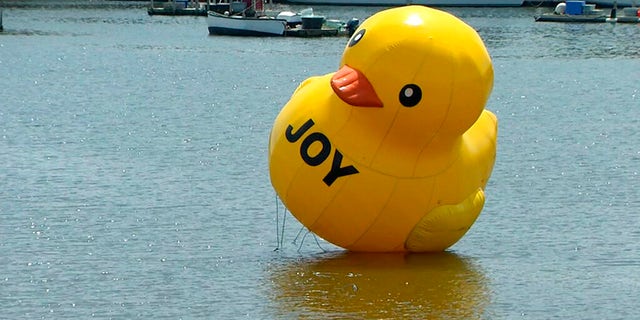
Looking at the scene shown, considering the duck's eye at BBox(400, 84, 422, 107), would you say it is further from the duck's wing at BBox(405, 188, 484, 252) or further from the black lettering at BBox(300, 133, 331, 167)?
the duck's wing at BBox(405, 188, 484, 252)

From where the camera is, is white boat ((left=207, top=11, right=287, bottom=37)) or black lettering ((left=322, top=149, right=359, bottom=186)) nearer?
black lettering ((left=322, top=149, right=359, bottom=186))

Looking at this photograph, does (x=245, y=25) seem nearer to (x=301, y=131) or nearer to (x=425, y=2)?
(x=425, y=2)

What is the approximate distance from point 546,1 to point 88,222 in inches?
4713

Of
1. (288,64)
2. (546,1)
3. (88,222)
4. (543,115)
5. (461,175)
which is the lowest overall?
(546,1)

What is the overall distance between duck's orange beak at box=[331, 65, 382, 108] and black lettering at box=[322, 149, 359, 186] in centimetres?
80

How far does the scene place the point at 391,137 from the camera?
20.4m

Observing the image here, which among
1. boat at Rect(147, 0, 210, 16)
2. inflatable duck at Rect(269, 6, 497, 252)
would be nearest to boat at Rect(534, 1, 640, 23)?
boat at Rect(147, 0, 210, 16)

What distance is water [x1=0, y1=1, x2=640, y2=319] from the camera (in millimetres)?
19797

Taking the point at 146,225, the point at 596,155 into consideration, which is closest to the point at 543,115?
the point at 596,155

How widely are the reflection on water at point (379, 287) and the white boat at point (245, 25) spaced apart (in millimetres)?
68598

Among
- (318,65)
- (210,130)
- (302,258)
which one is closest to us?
(302,258)

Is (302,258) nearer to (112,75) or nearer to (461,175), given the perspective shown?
(461,175)

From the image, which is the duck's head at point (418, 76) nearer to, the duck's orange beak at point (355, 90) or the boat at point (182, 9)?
the duck's orange beak at point (355, 90)

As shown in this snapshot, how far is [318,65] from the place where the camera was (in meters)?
68.6
